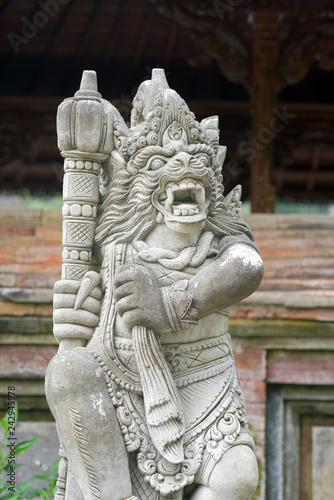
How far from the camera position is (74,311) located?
3.69m

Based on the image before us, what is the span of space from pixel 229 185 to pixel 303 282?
22.9ft

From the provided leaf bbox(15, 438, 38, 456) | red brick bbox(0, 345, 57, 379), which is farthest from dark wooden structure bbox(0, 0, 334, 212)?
leaf bbox(15, 438, 38, 456)

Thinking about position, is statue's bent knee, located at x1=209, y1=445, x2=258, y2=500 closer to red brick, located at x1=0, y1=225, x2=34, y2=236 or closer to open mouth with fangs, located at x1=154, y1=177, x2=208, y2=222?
open mouth with fangs, located at x1=154, y1=177, x2=208, y2=222

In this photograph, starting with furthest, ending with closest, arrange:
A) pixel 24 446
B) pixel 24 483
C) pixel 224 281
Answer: pixel 24 483 < pixel 24 446 < pixel 224 281

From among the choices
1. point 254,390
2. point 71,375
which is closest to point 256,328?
point 254,390

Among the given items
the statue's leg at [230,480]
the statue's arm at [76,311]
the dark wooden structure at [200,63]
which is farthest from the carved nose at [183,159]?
the dark wooden structure at [200,63]

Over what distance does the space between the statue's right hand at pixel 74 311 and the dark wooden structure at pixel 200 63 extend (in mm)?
5315

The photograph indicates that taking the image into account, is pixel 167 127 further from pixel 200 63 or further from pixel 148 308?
pixel 200 63

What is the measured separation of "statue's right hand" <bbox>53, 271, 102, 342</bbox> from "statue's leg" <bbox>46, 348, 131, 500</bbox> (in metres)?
0.14

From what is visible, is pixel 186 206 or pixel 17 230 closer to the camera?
pixel 186 206

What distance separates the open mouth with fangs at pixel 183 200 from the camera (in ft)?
12.0

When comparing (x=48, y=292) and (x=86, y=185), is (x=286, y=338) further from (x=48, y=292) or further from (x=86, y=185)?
(x=86, y=185)

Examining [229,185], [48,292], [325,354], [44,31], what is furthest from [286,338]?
[229,185]

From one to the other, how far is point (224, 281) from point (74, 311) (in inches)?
23.0
